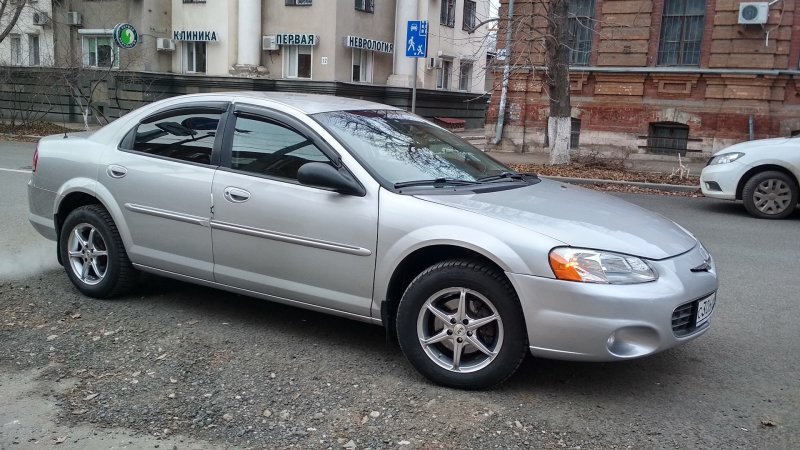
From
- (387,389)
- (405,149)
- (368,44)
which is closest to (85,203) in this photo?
(405,149)

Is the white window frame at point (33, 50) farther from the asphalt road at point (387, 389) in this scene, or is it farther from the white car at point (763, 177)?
the white car at point (763, 177)

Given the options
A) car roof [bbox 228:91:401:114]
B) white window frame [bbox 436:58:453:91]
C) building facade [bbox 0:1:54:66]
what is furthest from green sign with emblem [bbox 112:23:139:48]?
car roof [bbox 228:91:401:114]

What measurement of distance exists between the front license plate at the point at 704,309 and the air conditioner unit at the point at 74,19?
31353 mm

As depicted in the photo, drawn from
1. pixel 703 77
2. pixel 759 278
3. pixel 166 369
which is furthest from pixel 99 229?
pixel 703 77

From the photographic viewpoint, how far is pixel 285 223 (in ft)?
14.7

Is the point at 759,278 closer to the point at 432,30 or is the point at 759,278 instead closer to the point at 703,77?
the point at 703,77

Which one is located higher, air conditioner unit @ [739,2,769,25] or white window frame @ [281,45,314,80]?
air conditioner unit @ [739,2,769,25]

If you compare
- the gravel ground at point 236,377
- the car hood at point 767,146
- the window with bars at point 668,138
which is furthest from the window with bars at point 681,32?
the gravel ground at point 236,377

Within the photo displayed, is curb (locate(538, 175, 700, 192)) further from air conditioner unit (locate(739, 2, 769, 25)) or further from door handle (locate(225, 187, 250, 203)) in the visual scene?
door handle (locate(225, 187, 250, 203))

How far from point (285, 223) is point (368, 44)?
26.1 m

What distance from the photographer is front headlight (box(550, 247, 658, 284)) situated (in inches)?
145

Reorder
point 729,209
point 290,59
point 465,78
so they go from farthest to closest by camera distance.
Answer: point 465,78
point 290,59
point 729,209

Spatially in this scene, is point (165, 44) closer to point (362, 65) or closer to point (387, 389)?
point (362, 65)

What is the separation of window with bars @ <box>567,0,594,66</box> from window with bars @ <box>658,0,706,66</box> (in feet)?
6.08
